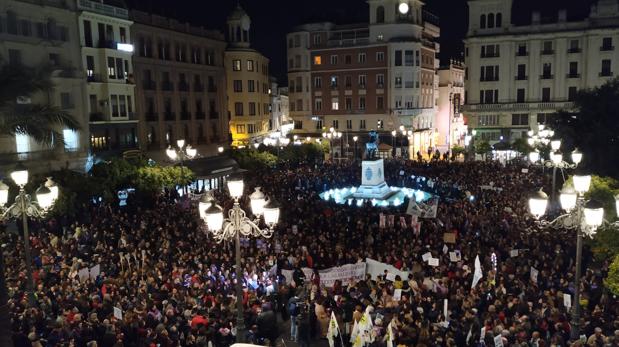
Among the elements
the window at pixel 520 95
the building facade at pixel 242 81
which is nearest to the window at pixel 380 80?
the building facade at pixel 242 81

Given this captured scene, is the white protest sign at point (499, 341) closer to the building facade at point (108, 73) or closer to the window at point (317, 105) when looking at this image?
the building facade at point (108, 73)

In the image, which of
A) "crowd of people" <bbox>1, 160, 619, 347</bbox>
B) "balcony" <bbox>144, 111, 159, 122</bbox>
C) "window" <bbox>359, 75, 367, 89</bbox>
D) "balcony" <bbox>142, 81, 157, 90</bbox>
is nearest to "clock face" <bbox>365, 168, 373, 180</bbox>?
"crowd of people" <bbox>1, 160, 619, 347</bbox>

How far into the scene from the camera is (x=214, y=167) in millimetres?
41312

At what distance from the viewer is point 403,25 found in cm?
6956

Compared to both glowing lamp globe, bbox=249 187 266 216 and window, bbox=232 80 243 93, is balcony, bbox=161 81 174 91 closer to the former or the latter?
window, bbox=232 80 243 93

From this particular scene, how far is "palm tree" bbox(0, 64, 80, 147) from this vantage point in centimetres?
1382

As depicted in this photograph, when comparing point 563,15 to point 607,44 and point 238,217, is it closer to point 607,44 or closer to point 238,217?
point 607,44

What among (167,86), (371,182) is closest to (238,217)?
(371,182)

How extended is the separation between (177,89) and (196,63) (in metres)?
4.45

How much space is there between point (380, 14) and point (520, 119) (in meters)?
21.8

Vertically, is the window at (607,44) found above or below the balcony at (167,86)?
above

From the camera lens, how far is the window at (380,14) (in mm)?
70188

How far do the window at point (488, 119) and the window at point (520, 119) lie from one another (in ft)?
6.52

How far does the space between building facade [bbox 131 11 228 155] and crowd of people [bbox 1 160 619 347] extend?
87.7 feet
